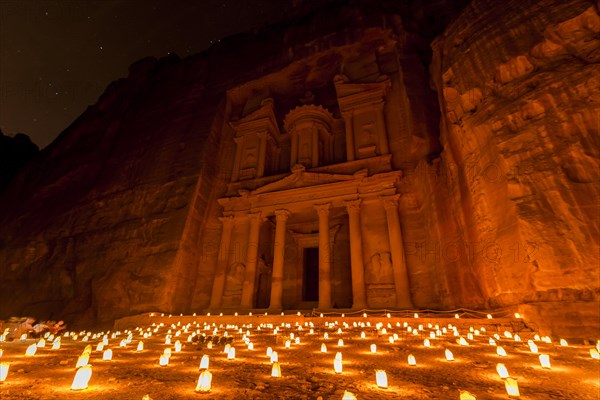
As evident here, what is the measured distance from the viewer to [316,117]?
19875mm

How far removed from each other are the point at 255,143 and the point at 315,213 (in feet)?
23.3

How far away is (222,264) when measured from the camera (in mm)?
16219

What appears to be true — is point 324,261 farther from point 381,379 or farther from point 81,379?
point 81,379

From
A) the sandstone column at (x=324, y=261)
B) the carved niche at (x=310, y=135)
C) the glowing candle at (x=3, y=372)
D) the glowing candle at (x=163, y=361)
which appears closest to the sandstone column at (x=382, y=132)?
the carved niche at (x=310, y=135)

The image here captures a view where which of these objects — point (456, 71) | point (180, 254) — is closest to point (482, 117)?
point (456, 71)

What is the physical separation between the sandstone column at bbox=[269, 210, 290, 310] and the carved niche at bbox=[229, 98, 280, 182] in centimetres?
430

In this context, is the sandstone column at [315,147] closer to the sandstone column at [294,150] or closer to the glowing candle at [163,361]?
the sandstone column at [294,150]

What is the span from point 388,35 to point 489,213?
15262mm

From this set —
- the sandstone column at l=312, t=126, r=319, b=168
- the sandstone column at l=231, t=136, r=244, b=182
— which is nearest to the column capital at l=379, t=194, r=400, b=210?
the sandstone column at l=312, t=126, r=319, b=168

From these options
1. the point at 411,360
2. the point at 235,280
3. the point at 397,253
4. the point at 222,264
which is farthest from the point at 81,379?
the point at 222,264

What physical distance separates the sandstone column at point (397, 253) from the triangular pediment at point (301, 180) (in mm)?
2698

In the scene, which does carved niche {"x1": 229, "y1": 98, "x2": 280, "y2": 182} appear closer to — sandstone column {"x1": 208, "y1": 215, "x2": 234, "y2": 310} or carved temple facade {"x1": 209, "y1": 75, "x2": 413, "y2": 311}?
carved temple facade {"x1": 209, "y1": 75, "x2": 413, "y2": 311}

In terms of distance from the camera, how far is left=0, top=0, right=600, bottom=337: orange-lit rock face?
25.4 feet

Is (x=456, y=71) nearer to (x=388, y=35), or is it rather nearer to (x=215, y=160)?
(x=388, y=35)
